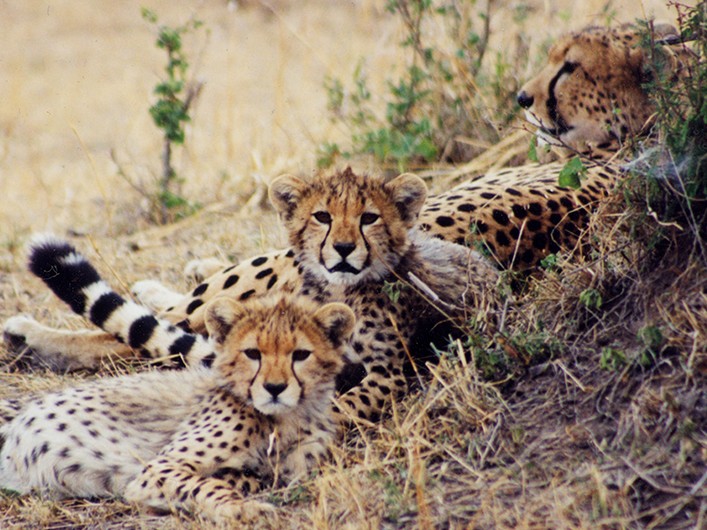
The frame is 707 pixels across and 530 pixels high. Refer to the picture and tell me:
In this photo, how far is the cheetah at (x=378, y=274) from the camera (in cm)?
298

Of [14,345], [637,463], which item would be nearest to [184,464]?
[637,463]

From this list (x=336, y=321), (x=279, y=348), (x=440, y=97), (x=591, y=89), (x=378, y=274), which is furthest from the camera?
(x=440, y=97)

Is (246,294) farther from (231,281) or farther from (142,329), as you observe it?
(142,329)

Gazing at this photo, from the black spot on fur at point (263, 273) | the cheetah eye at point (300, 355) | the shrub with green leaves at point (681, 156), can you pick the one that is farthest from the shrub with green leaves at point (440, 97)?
the cheetah eye at point (300, 355)

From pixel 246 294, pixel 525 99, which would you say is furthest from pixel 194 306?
pixel 525 99

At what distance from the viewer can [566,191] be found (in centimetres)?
371

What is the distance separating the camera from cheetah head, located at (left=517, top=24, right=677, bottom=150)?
3744 mm

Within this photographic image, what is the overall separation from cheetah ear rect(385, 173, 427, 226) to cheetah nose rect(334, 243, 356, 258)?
0.24 meters

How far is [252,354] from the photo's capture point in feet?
8.83

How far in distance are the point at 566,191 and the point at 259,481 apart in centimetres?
160

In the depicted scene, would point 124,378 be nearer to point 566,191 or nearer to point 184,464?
point 184,464

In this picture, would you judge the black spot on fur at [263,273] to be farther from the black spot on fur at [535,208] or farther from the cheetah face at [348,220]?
the black spot on fur at [535,208]

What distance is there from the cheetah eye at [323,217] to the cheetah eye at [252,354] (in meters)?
0.53

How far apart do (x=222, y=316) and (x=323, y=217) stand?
449mm
